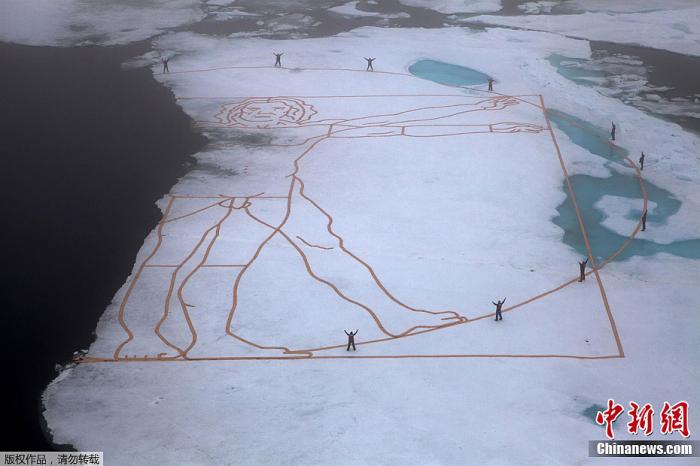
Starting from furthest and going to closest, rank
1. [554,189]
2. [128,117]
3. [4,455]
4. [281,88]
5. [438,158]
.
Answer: [281,88] → [128,117] → [438,158] → [554,189] → [4,455]

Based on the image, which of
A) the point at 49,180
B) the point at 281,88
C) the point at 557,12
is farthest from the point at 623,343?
the point at 557,12

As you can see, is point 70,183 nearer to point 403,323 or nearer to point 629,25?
point 403,323

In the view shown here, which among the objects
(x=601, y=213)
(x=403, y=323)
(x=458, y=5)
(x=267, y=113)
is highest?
(x=458, y=5)

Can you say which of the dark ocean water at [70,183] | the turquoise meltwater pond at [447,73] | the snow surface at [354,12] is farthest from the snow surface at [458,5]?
the turquoise meltwater pond at [447,73]

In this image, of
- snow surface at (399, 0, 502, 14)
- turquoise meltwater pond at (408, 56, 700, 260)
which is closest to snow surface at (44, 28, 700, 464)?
turquoise meltwater pond at (408, 56, 700, 260)

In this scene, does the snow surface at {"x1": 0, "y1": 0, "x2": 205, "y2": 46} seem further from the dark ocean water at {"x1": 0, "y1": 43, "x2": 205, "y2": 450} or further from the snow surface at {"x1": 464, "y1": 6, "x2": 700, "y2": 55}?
the snow surface at {"x1": 464, "y1": 6, "x2": 700, "y2": 55}

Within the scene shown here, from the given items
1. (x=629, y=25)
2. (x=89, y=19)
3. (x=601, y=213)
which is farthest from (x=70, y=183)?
(x=629, y=25)

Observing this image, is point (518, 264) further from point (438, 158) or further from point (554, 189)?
point (438, 158)
